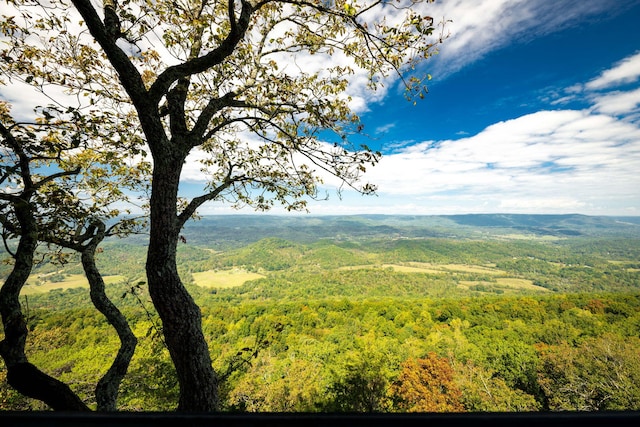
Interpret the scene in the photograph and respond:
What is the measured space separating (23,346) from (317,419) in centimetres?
364

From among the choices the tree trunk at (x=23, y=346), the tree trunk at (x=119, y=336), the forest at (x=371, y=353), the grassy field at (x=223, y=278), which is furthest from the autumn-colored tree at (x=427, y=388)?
the grassy field at (x=223, y=278)

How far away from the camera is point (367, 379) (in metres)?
23.1

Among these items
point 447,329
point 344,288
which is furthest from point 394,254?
point 447,329

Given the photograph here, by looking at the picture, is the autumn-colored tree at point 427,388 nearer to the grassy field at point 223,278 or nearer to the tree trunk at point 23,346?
the tree trunk at point 23,346

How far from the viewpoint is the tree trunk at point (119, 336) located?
166 inches

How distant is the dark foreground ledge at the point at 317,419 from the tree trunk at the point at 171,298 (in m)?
2.37

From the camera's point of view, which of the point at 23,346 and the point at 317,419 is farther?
the point at 23,346

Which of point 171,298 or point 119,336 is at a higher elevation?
point 171,298

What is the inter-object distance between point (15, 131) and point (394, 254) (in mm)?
183699

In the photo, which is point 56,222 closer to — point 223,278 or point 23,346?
point 23,346

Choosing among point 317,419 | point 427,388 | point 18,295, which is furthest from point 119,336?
point 427,388

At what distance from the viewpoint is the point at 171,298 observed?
3.11m

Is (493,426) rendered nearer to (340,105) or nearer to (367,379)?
(340,105)

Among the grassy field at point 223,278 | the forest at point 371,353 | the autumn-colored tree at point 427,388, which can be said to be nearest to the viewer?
the forest at point 371,353
